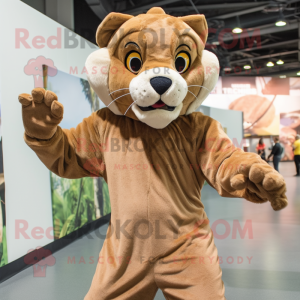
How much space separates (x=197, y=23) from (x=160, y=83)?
1.48ft

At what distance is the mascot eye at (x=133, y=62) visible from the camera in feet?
4.36

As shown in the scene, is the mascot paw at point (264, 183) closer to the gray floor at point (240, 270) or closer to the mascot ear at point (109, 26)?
the mascot ear at point (109, 26)

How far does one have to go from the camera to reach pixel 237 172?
106 cm

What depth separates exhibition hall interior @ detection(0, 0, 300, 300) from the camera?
1255 mm

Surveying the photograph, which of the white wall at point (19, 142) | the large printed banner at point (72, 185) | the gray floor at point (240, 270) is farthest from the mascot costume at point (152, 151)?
the large printed banner at point (72, 185)

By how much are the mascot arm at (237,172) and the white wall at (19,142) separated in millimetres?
2061

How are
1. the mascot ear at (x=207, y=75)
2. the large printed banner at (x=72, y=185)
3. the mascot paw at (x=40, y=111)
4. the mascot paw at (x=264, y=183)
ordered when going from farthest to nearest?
the large printed banner at (x=72, y=185), the mascot ear at (x=207, y=75), the mascot paw at (x=40, y=111), the mascot paw at (x=264, y=183)

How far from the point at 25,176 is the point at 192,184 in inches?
83.2

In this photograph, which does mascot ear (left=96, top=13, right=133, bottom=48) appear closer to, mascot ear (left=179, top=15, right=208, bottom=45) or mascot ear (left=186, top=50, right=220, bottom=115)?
mascot ear (left=179, top=15, right=208, bottom=45)

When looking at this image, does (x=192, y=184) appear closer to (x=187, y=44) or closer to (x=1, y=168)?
(x=187, y=44)

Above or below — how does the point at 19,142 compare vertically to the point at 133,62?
below

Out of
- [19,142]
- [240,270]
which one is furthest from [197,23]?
[240,270]

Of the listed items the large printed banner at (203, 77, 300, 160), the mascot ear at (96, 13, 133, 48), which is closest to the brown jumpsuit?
the mascot ear at (96, 13, 133, 48)

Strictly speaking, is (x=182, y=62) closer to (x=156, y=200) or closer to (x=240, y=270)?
(x=156, y=200)
